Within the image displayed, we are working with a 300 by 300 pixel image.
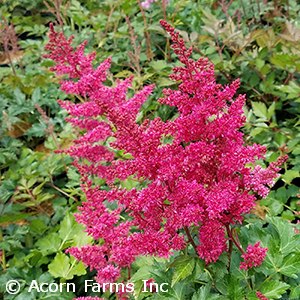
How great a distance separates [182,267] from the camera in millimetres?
1646

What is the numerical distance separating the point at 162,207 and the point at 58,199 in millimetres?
1647

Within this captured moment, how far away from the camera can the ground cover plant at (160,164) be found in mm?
1652

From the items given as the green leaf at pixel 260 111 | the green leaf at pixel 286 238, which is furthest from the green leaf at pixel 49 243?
the green leaf at pixel 260 111

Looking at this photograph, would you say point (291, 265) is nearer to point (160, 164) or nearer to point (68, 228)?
point (160, 164)

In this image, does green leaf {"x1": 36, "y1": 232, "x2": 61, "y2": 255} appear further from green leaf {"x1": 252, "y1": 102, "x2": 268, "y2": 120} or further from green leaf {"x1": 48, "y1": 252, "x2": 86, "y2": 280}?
green leaf {"x1": 252, "y1": 102, "x2": 268, "y2": 120}

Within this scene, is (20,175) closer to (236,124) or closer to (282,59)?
(282,59)

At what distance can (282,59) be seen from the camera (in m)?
3.20

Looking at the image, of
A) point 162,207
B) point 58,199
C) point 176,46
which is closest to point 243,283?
point 162,207

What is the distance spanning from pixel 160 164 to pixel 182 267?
1.15 feet

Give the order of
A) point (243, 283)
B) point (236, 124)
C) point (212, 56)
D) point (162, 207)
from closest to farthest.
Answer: point (236, 124)
point (162, 207)
point (243, 283)
point (212, 56)

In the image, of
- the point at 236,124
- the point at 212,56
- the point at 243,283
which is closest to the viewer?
the point at 236,124

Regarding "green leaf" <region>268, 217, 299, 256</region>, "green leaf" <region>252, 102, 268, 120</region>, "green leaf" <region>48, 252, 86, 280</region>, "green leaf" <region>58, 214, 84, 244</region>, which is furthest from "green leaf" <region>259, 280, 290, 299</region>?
"green leaf" <region>252, 102, 268, 120</region>

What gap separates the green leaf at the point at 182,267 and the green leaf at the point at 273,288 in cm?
27

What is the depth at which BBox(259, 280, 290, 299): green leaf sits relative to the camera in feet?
5.44
